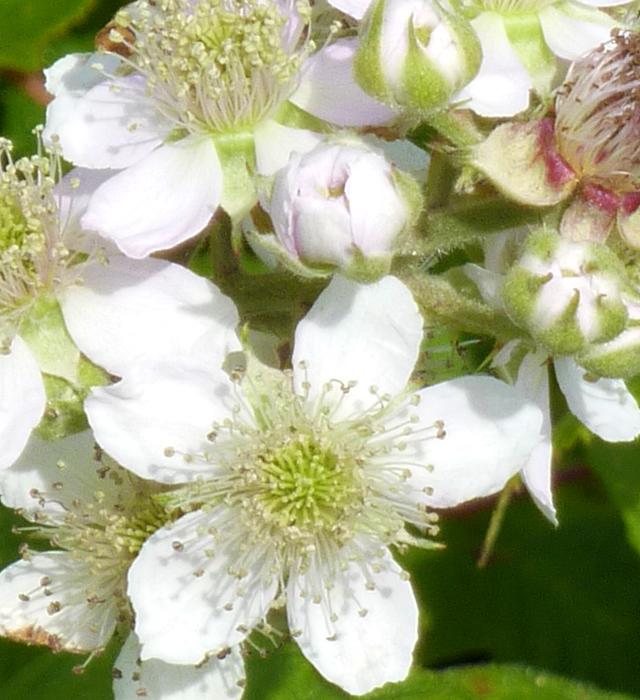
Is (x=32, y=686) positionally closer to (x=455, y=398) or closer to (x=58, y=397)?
(x=58, y=397)

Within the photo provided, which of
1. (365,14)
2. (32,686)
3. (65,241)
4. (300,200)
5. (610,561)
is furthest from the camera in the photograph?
(610,561)

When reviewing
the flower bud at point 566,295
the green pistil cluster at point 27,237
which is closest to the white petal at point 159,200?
the green pistil cluster at point 27,237

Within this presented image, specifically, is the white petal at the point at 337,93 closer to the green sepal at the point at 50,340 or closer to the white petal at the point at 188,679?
the green sepal at the point at 50,340

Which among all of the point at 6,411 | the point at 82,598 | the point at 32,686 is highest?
the point at 6,411

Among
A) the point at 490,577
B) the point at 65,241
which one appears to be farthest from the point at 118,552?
the point at 490,577

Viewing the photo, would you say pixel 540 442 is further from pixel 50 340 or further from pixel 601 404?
pixel 50 340

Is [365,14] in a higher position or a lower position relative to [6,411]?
higher
